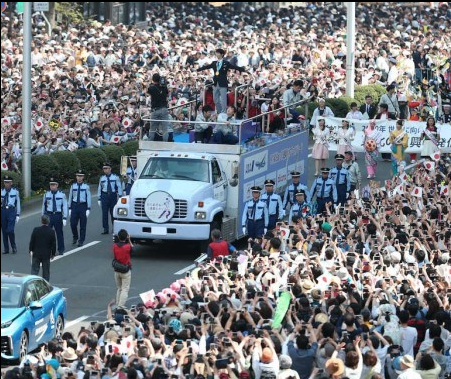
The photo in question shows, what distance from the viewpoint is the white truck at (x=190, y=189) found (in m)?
27.9

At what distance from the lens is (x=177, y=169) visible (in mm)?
28812

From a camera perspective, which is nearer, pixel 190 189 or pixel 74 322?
pixel 74 322

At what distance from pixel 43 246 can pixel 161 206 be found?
298 cm

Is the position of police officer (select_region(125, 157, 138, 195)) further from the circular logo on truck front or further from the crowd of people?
the circular logo on truck front

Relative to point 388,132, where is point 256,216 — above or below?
below

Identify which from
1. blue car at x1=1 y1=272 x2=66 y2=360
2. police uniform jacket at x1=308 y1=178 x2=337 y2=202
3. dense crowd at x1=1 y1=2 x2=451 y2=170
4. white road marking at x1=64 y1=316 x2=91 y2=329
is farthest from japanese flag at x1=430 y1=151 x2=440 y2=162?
blue car at x1=1 y1=272 x2=66 y2=360

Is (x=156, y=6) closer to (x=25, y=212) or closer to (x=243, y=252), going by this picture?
(x=25, y=212)

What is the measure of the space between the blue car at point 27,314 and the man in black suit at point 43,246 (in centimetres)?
293

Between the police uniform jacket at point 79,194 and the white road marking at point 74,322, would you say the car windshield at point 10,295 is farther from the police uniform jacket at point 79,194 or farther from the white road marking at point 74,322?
the police uniform jacket at point 79,194

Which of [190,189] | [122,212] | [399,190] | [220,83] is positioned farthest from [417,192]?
[220,83]

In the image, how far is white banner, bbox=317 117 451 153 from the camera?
34.0m

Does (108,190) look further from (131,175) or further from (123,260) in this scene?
(123,260)

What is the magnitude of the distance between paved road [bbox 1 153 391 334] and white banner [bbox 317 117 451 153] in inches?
250

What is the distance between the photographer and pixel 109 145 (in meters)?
37.5
